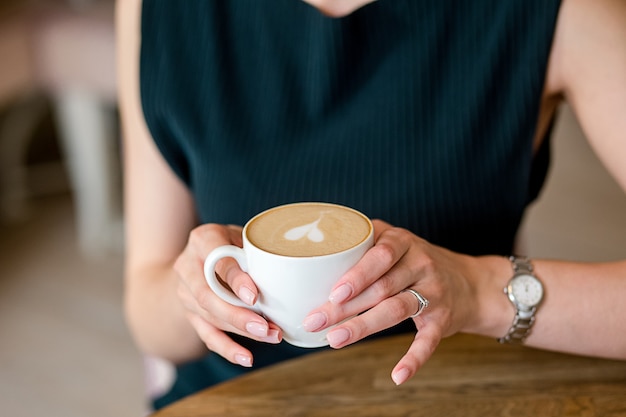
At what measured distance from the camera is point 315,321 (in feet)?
2.12

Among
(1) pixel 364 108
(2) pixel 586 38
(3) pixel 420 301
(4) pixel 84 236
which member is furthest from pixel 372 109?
(4) pixel 84 236

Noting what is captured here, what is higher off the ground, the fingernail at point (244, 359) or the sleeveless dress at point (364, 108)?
the sleeveless dress at point (364, 108)

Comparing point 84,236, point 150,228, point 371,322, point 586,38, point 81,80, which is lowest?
point 84,236

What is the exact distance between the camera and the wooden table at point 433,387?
2.53ft

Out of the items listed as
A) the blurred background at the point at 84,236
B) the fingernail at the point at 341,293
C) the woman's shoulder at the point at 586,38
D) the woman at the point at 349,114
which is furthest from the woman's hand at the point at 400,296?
the blurred background at the point at 84,236

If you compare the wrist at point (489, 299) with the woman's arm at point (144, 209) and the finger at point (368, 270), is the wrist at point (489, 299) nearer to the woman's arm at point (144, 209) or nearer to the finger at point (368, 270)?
the finger at point (368, 270)

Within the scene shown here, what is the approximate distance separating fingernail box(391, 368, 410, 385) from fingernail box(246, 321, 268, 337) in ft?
0.38

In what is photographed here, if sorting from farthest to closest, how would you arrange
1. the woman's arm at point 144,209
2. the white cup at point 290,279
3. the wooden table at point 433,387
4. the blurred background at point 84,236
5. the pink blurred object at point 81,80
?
Answer: the pink blurred object at point 81,80, the blurred background at point 84,236, the woman's arm at point 144,209, the wooden table at point 433,387, the white cup at point 290,279

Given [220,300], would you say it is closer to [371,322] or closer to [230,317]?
[230,317]

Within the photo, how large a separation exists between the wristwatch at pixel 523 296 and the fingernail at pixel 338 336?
0.24 metres

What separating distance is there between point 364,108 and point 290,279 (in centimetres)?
45

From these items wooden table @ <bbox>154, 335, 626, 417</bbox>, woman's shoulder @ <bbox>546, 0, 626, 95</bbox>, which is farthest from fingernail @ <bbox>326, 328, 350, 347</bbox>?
woman's shoulder @ <bbox>546, 0, 626, 95</bbox>

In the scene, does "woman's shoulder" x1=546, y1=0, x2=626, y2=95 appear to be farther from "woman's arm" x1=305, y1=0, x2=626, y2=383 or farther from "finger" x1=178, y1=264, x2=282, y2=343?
"finger" x1=178, y1=264, x2=282, y2=343

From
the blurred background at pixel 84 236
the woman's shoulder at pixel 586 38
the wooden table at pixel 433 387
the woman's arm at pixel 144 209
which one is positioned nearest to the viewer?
the wooden table at pixel 433 387
